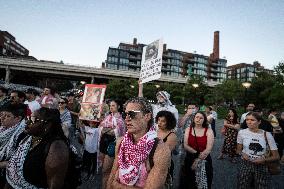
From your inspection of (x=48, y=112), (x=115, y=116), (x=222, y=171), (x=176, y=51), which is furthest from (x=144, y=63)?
(x=176, y=51)

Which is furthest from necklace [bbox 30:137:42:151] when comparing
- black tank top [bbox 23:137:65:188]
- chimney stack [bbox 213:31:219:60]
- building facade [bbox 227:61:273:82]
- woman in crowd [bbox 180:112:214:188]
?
building facade [bbox 227:61:273:82]

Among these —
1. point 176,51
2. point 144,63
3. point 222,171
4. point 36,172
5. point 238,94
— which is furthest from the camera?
point 176,51

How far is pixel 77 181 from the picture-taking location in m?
3.03

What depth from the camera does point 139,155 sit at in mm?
2551

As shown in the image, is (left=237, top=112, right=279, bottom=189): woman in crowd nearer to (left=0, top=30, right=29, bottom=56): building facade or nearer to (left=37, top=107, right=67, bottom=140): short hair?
(left=37, top=107, right=67, bottom=140): short hair

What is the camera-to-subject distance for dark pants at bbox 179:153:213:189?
16.2 feet

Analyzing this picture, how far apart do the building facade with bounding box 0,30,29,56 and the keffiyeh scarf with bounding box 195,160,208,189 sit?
103621mm

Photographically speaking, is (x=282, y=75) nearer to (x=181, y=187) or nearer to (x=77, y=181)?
(x=181, y=187)

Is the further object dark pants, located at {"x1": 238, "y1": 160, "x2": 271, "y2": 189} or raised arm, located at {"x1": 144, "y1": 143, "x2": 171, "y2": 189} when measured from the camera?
dark pants, located at {"x1": 238, "y1": 160, "x2": 271, "y2": 189}

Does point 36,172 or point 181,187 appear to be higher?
point 36,172

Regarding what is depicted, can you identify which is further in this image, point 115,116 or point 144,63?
point 144,63

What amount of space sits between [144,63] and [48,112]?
4.42 meters

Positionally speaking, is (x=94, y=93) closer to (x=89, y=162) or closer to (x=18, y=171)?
(x=89, y=162)

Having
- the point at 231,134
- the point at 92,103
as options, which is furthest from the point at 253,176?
the point at 231,134
